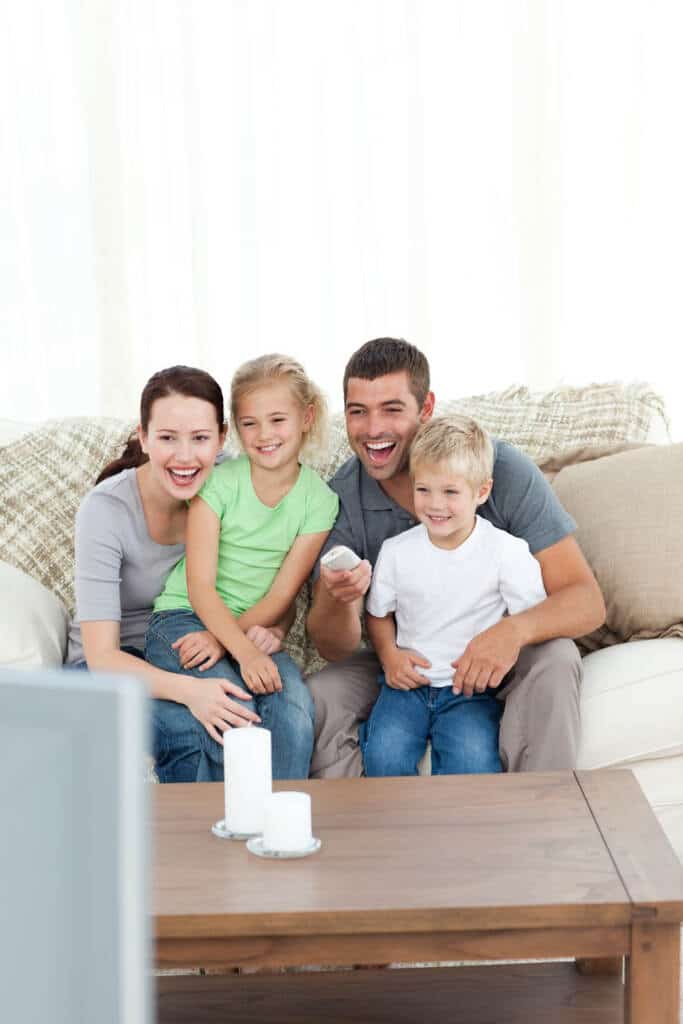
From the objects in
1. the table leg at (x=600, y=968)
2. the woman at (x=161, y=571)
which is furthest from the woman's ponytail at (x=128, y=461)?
the table leg at (x=600, y=968)

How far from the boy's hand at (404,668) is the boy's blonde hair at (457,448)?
0.31 metres

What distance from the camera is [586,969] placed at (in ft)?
5.50

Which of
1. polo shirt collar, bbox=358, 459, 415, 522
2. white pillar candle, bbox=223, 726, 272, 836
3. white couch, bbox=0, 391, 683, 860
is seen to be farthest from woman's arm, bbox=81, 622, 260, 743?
white pillar candle, bbox=223, 726, 272, 836

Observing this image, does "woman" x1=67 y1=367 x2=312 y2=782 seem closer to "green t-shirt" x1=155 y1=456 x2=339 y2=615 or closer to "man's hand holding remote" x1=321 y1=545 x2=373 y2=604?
"green t-shirt" x1=155 y1=456 x2=339 y2=615

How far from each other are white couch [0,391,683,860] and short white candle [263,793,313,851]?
0.79 meters

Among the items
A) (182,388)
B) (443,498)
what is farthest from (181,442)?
(443,498)

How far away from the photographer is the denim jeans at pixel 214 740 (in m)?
2.10

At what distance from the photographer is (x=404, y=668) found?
219 centimetres

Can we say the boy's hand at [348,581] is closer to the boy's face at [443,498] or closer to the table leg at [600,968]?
the boy's face at [443,498]

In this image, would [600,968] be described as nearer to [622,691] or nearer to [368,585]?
[622,691]

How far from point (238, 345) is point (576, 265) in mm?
963

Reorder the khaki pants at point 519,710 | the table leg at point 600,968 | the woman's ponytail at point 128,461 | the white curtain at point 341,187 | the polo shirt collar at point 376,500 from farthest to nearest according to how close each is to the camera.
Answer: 1. the white curtain at point 341,187
2. the woman's ponytail at point 128,461
3. the polo shirt collar at point 376,500
4. the khaki pants at point 519,710
5. the table leg at point 600,968

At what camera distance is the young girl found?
2232mm

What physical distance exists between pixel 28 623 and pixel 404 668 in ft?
2.22
